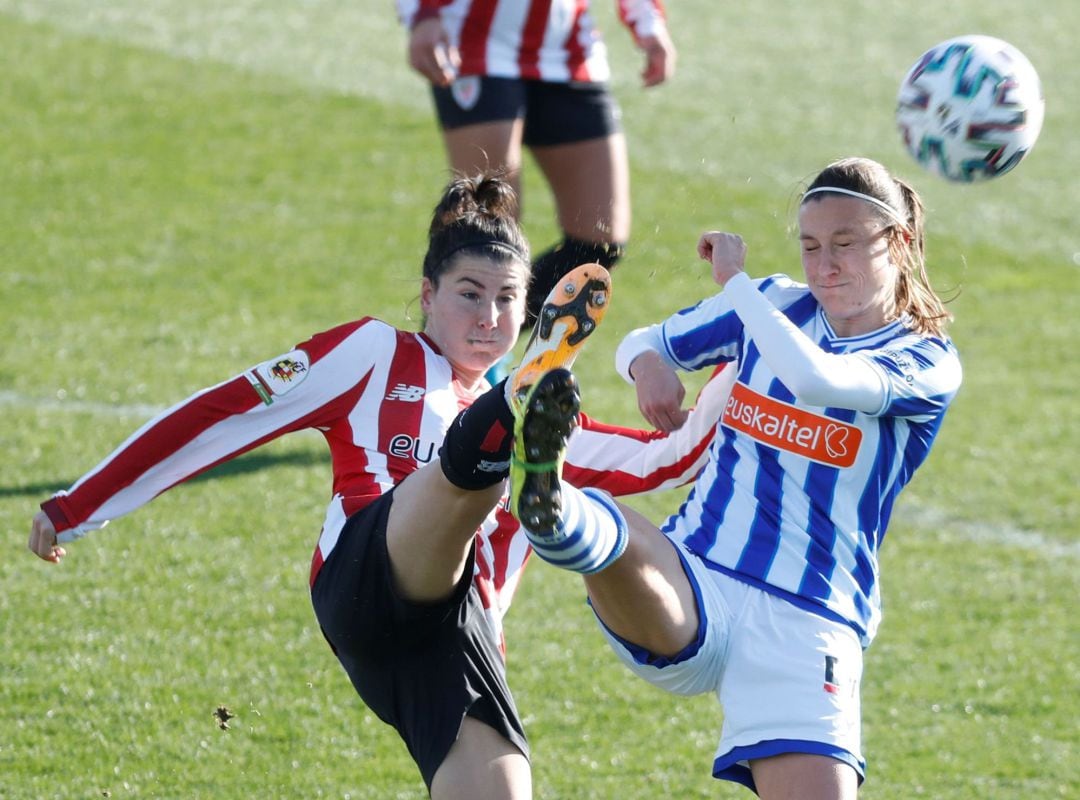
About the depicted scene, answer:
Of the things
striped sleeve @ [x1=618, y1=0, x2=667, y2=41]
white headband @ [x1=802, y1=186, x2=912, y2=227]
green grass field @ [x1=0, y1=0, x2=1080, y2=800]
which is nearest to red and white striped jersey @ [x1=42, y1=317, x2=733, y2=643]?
green grass field @ [x1=0, y1=0, x2=1080, y2=800]

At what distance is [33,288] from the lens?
861cm

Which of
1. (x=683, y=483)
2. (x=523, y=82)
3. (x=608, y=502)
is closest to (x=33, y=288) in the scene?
(x=523, y=82)

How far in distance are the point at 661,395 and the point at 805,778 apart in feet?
2.89

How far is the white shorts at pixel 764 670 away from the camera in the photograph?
335 cm

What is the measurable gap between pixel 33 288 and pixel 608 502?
6092 mm

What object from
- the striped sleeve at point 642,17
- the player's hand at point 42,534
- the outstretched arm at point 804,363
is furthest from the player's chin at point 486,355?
the striped sleeve at point 642,17

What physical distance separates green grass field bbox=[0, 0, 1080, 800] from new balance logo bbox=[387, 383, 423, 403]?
0.97 m

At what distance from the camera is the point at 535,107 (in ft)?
22.4

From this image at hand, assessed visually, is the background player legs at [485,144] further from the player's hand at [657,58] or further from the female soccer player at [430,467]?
the female soccer player at [430,467]

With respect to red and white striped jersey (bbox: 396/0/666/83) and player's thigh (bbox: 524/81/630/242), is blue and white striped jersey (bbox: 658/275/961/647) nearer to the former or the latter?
player's thigh (bbox: 524/81/630/242)

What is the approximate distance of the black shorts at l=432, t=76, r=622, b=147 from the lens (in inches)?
260

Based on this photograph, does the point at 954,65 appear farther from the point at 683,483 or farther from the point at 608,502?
the point at 608,502

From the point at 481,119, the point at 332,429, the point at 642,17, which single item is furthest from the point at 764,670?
the point at 642,17

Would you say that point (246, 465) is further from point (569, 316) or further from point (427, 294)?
point (569, 316)
